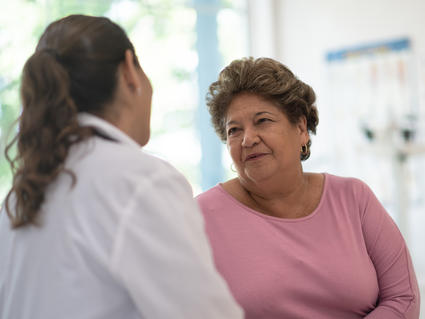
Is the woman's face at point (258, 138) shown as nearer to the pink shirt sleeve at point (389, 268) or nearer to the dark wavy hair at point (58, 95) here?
the pink shirt sleeve at point (389, 268)

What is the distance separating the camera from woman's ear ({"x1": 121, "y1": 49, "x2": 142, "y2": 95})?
2.86 ft

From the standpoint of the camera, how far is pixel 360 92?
4.61m

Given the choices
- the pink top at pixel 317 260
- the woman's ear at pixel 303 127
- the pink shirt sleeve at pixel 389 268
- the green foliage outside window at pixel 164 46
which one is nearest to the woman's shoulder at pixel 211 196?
the pink top at pixel 317 260

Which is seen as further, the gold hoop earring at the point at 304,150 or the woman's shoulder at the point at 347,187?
the gold hoop earring at the point at 304,150

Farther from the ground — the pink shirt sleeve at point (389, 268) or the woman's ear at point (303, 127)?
the woman's ear at point (303, 127)

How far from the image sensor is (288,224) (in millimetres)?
1493

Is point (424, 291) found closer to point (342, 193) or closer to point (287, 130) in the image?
point (342, 193)

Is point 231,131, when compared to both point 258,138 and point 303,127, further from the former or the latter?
point 303,127

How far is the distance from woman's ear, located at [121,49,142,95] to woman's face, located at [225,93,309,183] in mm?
664

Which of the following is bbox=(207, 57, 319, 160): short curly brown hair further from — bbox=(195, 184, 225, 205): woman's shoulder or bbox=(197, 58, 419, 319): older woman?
bbox=(195, 184, 225, 205): woman's shoulder

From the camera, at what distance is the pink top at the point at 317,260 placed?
1369 mm

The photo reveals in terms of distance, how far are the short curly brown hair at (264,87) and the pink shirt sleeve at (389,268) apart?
16.2 inches

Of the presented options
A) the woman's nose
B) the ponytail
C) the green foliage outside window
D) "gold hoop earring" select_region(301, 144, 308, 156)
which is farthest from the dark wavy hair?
the green foliage outside window

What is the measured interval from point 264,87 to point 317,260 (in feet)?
1.86
